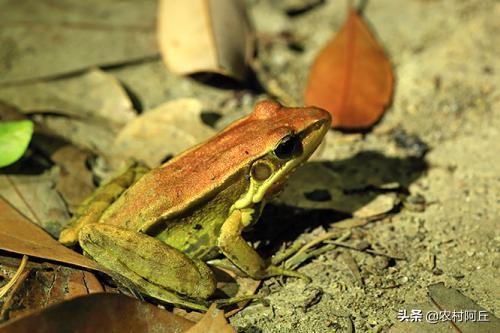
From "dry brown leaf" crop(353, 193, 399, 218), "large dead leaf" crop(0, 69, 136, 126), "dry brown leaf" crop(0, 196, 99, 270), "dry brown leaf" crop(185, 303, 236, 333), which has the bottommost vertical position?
"dry brown leaf" crop(185, 303, 236, 333)

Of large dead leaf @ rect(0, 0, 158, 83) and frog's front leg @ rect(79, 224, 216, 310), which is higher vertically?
large dead leaf @ rect(0, 0, 158, 83)

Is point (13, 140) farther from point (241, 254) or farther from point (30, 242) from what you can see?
point (241, 254)

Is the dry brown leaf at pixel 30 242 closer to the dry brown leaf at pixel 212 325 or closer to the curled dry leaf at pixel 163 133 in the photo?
the dry brown leaf at pixel 212 325

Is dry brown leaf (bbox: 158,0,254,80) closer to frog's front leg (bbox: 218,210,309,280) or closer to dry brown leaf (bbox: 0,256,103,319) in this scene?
frog's front leg (bbox: 218,210,309,280)

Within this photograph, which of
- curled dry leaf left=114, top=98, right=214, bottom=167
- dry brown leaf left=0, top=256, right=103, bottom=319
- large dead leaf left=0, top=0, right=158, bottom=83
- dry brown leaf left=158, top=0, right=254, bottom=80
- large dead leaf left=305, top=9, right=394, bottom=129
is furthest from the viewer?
large dead leaf left=0, top=0, right=158, bottom=83

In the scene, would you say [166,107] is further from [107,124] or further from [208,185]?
[208,185]

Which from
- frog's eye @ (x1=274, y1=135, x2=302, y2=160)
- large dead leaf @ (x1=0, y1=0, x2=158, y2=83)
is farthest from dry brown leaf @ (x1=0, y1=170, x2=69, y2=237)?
frog's eye @ (x1=274, y1=135, x2=302, y2=160)

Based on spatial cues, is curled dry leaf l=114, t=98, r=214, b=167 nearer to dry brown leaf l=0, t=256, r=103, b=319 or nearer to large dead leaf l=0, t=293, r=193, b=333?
dry brown leaf l=0, t=256, r=103, b=319

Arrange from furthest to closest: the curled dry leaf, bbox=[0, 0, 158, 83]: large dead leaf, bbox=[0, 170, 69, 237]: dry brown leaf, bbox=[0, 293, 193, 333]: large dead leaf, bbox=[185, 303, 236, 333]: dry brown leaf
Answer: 1. bbox=[0, 0, 158, 83]: large dead leaf
2. the curled dry leaf
3. bbox=[0, 170, 69, 237]: dry brown leaf
4. bbox=[185, 303, 236, 333]: dry brown leaf
5. bbox=[0, 293, 193, 333]: large dead leaf

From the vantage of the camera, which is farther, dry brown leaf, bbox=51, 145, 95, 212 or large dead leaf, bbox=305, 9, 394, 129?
large dead leaf, bbox=305, 9, 394, 129
